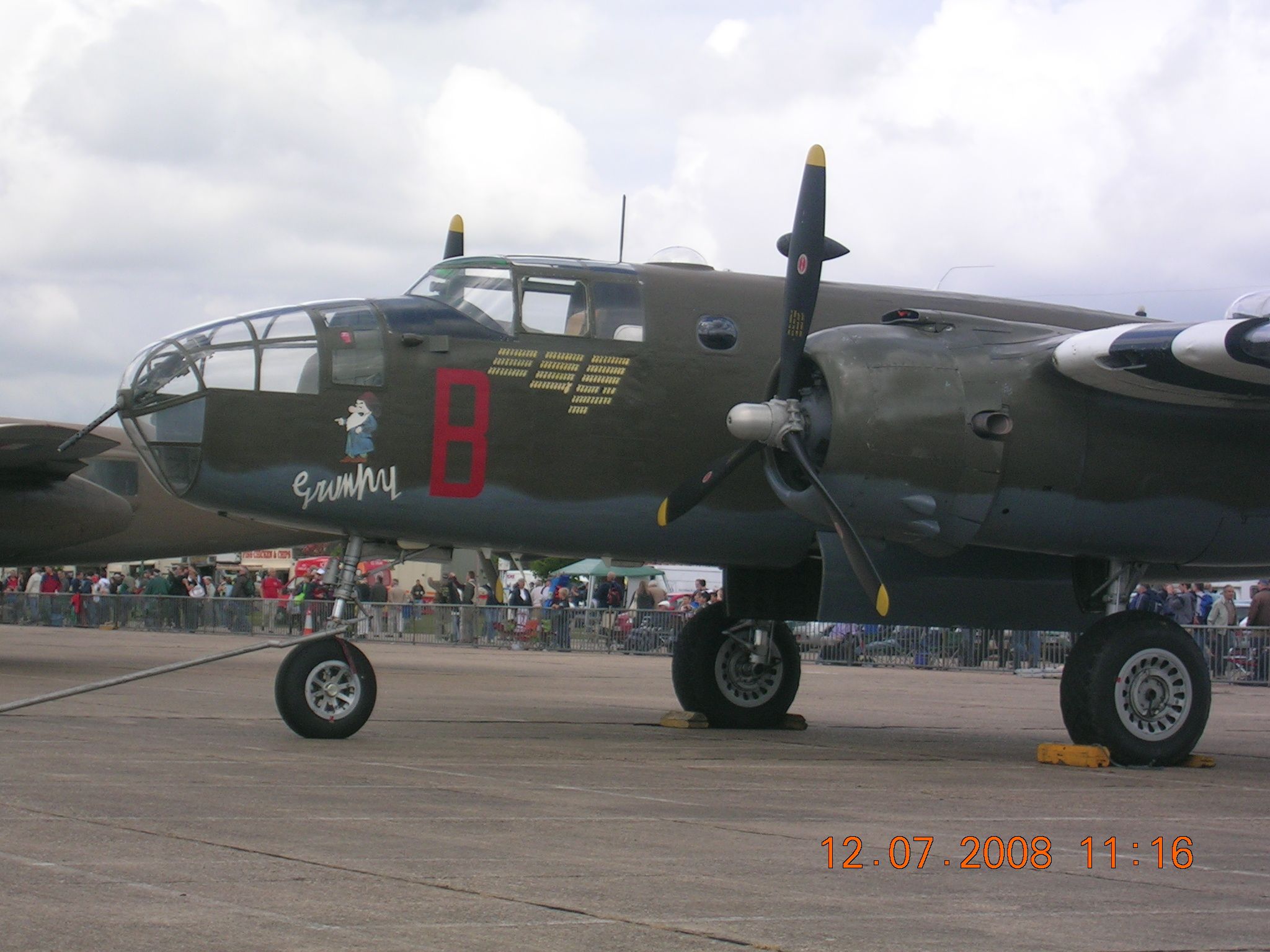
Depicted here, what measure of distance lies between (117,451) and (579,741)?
54.0 ft

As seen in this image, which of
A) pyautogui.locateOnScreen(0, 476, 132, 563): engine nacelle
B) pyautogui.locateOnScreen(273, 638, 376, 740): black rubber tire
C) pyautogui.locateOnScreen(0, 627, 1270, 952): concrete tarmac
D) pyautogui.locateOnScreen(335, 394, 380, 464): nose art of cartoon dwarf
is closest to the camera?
pyautogui.locateOnScreen(0, 627, 1270, 952): concrete tarmac

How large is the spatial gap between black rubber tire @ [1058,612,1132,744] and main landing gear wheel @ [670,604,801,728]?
334 cm

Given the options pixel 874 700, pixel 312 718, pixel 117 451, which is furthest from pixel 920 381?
pixel 117 451

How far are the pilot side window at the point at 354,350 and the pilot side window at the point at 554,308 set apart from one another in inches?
49.2

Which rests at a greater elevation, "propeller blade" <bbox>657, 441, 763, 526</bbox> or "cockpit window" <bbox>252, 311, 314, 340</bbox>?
"cockpit window" <bbox>252, 311, 314, 340</bbox>

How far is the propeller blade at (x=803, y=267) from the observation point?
37.3 ft

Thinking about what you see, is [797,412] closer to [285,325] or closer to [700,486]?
[700,486]

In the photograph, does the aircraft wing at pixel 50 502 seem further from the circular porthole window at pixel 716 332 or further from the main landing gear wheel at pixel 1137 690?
the main landing gear wheel at pixel 1137 690

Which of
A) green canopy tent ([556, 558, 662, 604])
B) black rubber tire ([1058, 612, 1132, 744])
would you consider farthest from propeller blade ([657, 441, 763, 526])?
green canopy tent ([556, 558, 662, 604])

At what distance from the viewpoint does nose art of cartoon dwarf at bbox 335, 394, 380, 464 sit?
11.5 m

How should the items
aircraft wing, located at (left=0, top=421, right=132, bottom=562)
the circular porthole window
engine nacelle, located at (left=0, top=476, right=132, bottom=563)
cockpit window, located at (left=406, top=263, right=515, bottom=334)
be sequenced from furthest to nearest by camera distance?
engine nacelle, located at (left=0, top=476, right=132, bottom=563) → aircraft wing, located at (left=0, top=421, right=132, bottom=562) → the circular porthole window → cockpit window, located at (left=406, top=263, right=515, bottom=334)

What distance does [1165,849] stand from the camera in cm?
754

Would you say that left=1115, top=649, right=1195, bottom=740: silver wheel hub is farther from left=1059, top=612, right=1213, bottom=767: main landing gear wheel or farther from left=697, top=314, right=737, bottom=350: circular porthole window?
left=697, top=314, right=737, bottom=350: circular porthole window

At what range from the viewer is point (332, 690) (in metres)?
11.5
